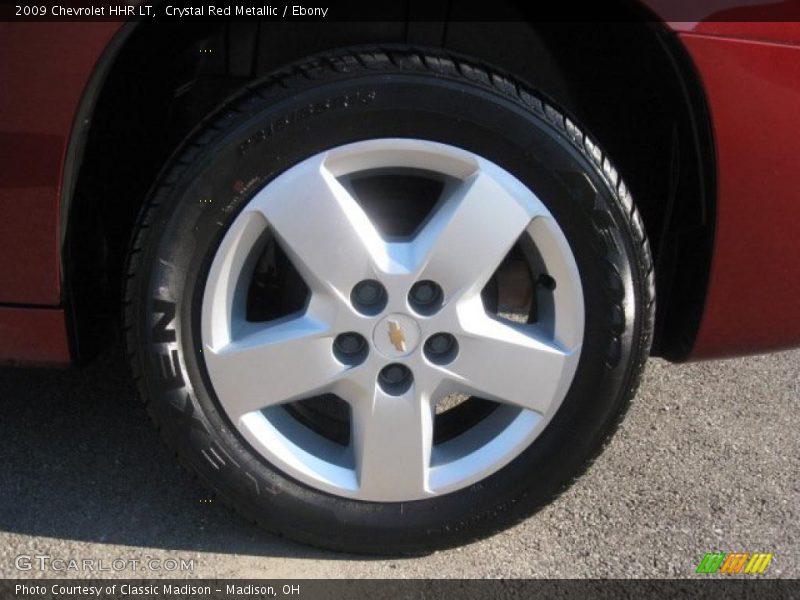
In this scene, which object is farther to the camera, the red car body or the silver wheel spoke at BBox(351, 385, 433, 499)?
the silver wheel spoke at BBox(351, 385, 433, 499)

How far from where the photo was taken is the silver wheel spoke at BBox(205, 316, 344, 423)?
1841mm

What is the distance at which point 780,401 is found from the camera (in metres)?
2.66

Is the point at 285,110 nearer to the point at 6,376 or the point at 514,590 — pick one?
the point at 514,590

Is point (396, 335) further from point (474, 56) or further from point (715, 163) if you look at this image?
point (715, 163)

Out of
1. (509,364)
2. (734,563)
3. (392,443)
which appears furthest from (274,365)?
(734,563)

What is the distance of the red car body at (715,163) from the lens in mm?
1688

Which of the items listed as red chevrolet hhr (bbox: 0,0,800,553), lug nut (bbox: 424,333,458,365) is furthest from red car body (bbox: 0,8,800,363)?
lug nut (bbox: 424,333,458,365)

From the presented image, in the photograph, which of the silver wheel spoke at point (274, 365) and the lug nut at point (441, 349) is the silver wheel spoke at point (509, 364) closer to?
the lug nut at point (441, 349)

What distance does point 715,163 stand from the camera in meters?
1.79

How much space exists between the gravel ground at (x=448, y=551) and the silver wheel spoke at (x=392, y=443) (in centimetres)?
17

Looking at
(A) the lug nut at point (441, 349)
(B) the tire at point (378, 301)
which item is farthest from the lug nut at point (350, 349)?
(A) the lug nut at point (441, 349)

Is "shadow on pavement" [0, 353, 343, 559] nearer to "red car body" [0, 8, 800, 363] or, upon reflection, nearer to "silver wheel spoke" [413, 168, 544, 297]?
"red car body" [0, 8, 800, 363]

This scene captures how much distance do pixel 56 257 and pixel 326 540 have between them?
0.75 m

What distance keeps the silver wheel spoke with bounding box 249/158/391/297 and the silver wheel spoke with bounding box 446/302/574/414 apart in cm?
23
